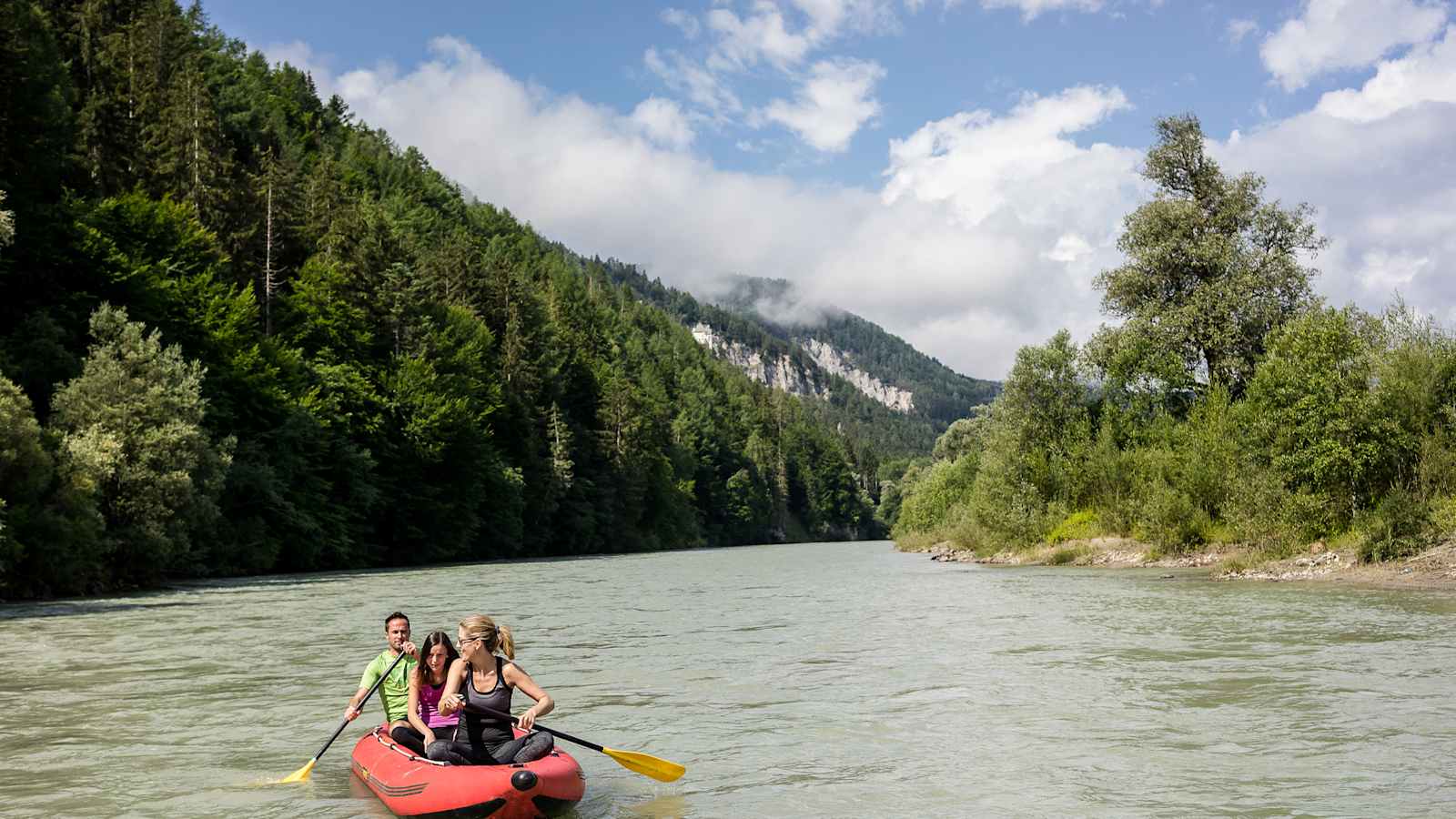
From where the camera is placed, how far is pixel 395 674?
12.8 metres

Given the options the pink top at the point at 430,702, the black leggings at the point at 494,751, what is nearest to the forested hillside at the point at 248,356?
the pink top at the point at 430,702

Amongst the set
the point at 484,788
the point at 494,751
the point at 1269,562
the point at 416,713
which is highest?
the point at 1269,562

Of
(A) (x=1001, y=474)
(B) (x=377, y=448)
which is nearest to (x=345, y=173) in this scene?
(B) (x=377, y=448)

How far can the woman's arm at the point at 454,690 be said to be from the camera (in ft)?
36.6

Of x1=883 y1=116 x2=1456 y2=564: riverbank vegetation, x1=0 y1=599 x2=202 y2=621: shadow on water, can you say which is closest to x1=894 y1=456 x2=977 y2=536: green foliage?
x1=883 y1=116 x2=1456 y2=564: riverbank vegetation

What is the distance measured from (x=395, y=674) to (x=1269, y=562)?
117 ft

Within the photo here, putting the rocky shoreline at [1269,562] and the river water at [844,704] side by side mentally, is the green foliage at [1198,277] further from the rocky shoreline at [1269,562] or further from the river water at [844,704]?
the river water at [844,704]

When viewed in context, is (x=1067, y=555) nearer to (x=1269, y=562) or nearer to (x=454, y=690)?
(x=1269, y=562)

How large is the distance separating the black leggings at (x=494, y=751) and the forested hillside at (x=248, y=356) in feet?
83.1

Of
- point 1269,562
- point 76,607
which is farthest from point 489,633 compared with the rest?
point 1269,562

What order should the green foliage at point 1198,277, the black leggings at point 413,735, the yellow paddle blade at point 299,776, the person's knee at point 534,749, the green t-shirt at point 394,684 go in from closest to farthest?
the person's knee at point 534,749 < the black leggings at point 413,735 < the yellow paddle blade at point 299,776 < the green t-shirt at point 394,684 < the green foliage at point 1198,277

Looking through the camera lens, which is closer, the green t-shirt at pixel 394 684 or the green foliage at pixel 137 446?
the green t-shirt at pixel 394 684

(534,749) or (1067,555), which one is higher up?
(1067,555)

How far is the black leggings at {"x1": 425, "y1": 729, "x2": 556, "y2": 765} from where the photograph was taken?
1092 centimetres
